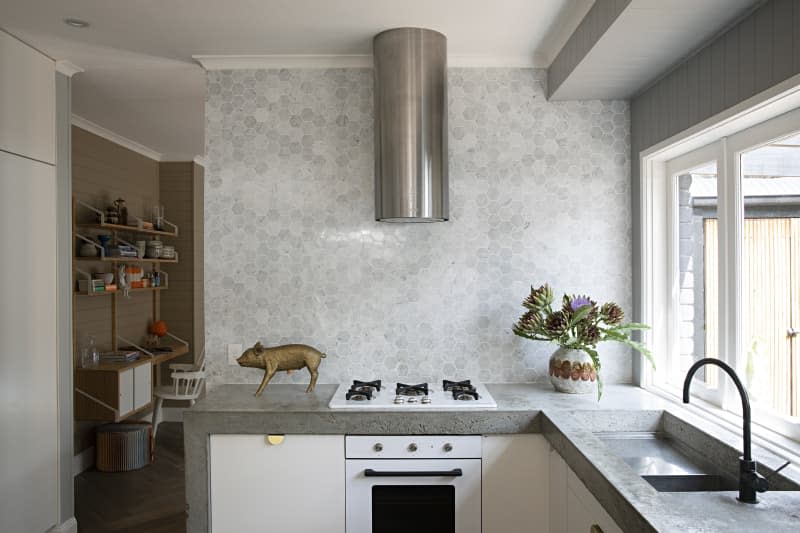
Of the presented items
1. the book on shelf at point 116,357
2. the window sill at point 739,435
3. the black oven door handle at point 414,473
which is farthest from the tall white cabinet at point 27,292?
the window sill at point 739,435

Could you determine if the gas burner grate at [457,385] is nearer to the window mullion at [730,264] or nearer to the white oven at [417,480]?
the white oven at [417,480]

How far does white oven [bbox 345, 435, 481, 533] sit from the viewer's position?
2348mm

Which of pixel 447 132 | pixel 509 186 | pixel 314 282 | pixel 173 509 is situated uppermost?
pixel 447 132

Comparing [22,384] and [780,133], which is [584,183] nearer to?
[780,133]

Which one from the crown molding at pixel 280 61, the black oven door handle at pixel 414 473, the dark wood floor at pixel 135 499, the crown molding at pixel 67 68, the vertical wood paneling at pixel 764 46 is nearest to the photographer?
the vertical wood paneling at pixel 764 46

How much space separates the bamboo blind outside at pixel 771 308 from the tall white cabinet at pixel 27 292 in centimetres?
305

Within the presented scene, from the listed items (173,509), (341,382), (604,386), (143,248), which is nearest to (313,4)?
(341,382)

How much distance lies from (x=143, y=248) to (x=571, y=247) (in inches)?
147

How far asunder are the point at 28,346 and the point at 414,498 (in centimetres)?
194

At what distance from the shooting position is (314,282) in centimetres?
289

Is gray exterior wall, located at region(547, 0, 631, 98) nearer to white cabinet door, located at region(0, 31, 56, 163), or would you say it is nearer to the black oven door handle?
the black oven door handle

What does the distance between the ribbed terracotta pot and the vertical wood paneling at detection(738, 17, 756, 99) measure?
4.05 ft

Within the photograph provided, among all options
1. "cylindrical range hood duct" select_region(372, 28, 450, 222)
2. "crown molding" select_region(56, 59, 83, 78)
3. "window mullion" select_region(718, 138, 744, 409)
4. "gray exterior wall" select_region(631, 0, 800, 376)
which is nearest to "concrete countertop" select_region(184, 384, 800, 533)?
"window mullion" select_region(718, 138, 744, 409)

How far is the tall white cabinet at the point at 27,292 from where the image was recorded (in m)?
2.62
